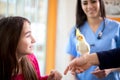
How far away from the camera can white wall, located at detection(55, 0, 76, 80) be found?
2.24m

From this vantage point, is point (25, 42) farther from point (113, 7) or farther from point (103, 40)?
point (113, 7)

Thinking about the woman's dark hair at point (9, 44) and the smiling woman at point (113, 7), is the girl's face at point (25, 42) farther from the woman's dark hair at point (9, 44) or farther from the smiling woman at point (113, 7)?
the smiling woman at point (113, 7)

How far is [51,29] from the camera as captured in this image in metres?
2.30

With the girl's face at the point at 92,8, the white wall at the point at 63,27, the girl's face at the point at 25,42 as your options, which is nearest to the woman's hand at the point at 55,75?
the girl's face at the point at 25,42

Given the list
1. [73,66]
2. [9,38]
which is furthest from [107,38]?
[9,38]

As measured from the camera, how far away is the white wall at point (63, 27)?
7.36 feet

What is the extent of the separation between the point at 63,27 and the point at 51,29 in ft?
0.39

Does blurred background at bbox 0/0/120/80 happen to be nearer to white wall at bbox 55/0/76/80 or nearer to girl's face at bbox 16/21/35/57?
white wall at bbox 55/0/76/80

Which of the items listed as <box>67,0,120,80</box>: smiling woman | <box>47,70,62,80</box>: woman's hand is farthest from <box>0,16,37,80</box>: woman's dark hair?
<box>67,0,120,80</box>: smiling woman

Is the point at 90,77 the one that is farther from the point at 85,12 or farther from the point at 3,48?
the point at 3,48

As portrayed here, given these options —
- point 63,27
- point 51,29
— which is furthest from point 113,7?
point 51,29

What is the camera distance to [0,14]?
6.25 ft

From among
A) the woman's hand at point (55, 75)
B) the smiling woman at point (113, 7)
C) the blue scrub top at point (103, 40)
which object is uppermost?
the smiling woman at point (113, 7)

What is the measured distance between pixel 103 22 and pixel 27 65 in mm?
665
